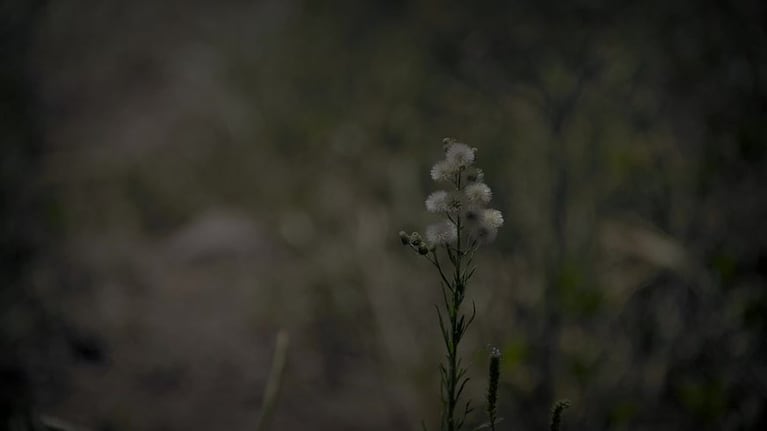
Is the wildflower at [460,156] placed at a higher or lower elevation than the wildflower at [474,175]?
higher

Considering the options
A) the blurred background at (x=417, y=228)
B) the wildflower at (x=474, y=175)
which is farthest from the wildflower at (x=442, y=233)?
the blurred background at (x=417, y=228)

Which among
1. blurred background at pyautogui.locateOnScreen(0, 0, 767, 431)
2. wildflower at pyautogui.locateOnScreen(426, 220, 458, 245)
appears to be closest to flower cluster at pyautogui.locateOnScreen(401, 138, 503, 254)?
wildflower at pyautogui.locateOnScreen(426, 220, 458, 245)

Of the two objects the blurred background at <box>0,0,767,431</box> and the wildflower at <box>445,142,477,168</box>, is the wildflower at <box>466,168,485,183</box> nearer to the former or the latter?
the wildflower at <box>445,142,477,168</box>

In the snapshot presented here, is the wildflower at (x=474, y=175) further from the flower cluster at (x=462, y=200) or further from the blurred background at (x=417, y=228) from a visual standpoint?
the blurred background at (x=417, y=228)

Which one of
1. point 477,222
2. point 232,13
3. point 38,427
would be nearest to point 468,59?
point 477,222

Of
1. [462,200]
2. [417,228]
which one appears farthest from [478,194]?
[417,228]

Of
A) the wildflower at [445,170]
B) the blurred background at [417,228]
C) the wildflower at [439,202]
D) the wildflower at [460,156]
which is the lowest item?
the wildflower at [439,202]

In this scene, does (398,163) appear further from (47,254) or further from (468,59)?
(47,254)
